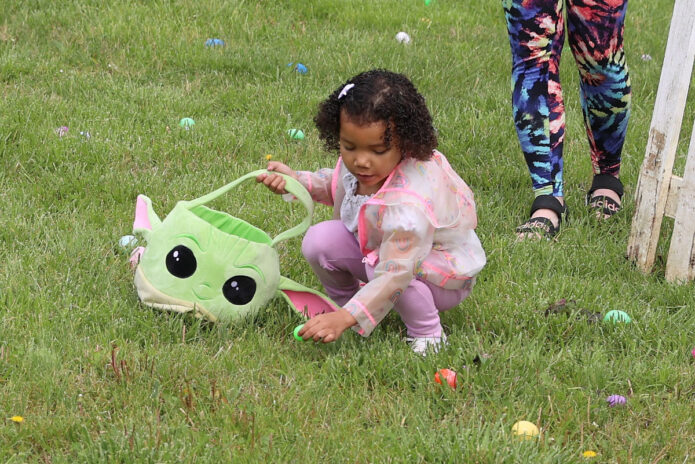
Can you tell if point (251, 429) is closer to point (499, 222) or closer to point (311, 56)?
point (499, 222)

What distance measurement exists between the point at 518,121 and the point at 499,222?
18.5 inches

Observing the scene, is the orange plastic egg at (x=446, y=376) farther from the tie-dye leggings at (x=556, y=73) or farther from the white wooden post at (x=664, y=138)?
the tie-dye leggings at (x=556, y=73)

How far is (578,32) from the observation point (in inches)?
158

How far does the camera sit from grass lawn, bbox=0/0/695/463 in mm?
2568

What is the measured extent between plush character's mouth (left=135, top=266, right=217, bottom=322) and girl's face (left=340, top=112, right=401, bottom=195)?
0.72 metres

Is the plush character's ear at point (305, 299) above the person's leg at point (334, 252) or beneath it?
beneath

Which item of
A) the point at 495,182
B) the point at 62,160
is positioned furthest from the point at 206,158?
the point at 495,182

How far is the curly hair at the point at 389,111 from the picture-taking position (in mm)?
2779

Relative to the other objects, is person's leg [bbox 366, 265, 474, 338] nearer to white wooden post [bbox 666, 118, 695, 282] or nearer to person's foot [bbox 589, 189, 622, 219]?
white wooden post [bbox 666, 118, 695, 282]

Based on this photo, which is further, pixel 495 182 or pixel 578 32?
pixel 495 182

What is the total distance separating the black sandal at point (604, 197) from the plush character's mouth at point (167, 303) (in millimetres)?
2062

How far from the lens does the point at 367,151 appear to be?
2.84 m

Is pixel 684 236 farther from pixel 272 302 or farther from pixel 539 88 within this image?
pixel 272 302

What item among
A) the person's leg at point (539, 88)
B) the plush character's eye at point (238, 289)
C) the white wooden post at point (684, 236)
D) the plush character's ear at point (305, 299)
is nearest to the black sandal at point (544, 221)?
the person's leg at point (539, 88)
